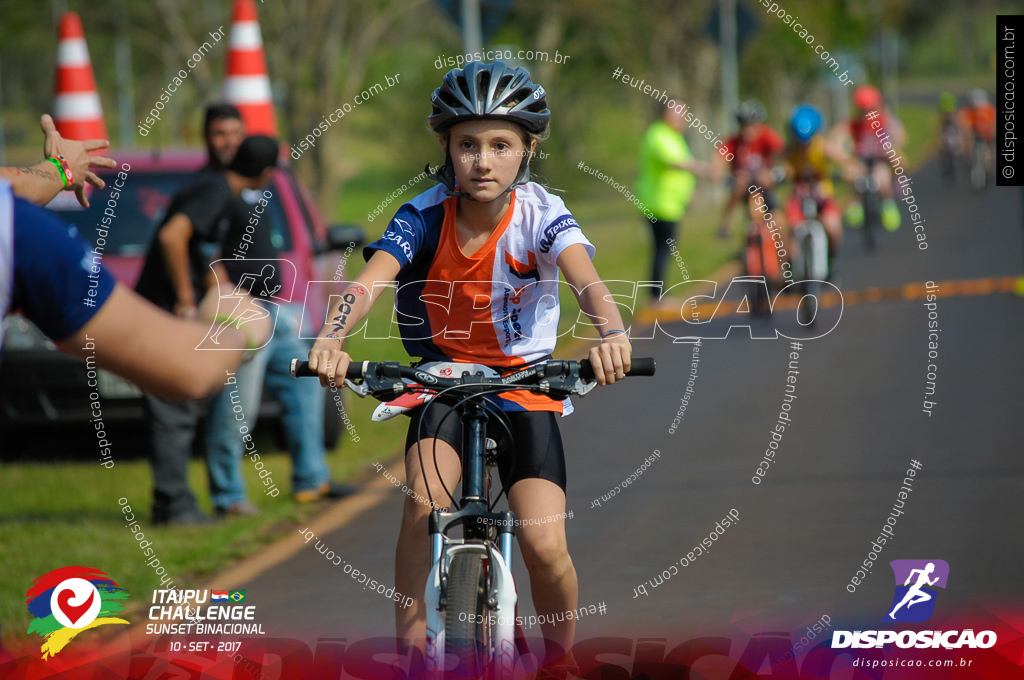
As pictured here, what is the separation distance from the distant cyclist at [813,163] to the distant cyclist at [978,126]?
16.1 m

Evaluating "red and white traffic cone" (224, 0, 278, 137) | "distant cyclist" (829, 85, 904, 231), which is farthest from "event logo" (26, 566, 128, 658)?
"distant cyclist" (829, 85, 904, 231)

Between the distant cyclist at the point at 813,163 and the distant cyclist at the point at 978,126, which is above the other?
the distant cyclist at the point at 978,126

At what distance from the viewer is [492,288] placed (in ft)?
13.3

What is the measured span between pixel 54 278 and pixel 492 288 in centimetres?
172

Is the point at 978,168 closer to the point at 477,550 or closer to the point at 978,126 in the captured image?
the point at 978,126

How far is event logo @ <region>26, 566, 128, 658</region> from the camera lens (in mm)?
5391

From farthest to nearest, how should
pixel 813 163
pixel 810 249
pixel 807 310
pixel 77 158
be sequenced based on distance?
1. pixel 813 163
2. pixel 810 249
3. pixel 807 310
4. pixel 77 158

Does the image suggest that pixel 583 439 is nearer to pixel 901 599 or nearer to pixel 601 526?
pixel 601 526

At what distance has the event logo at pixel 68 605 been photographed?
212 inches

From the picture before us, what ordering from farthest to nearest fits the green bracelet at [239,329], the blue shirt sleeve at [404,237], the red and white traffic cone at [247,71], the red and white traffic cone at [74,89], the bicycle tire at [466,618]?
the red and white traffic cone at [74,89] → the red and white traffic cone at [247,71] → the blue shirt sleeve at [404,237] → the bicycle tire at [466,618] → the green bracelet at [239,329]

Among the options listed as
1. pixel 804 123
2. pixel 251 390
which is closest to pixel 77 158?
pixel 251 390

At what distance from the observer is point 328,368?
3480 millimetres

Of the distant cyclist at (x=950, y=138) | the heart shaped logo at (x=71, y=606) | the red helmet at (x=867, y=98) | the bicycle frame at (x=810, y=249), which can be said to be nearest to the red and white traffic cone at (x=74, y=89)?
the heart shaped logo at (x=71, y=606)

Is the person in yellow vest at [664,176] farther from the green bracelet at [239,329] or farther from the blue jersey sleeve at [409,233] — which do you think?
the green bracelet at [239,329]
